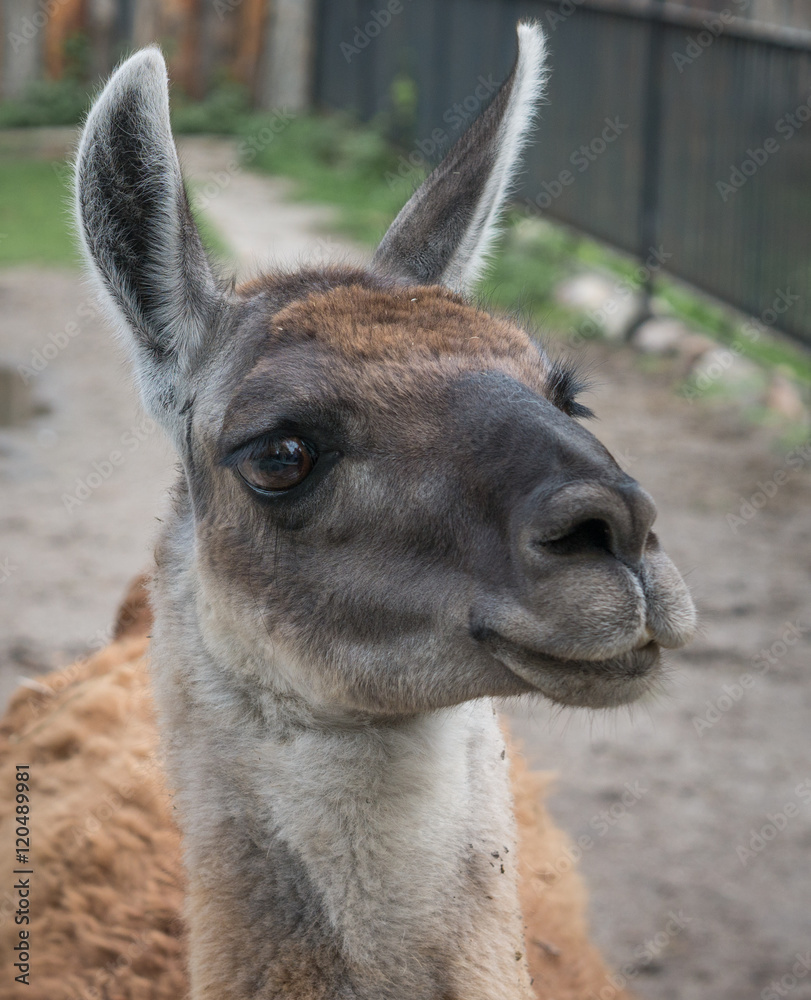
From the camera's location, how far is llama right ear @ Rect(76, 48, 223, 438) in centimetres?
236

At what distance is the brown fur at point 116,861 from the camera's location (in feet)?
9.11

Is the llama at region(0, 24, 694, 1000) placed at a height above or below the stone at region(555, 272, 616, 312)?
above

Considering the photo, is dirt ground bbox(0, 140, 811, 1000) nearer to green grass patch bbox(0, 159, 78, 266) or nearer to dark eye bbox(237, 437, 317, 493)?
dark eye bbox(237, 437, 317, 493)

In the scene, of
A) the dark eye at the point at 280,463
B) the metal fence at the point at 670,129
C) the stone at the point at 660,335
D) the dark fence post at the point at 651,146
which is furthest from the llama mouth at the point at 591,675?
the dark fence post at the point at 651,146

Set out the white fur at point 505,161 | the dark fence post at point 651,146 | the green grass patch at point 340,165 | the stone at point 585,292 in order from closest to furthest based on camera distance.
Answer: the white fur at point 505,161
the dark fence post at point 651,146
the stone at point 585,292
the green grass patch at point 340,165

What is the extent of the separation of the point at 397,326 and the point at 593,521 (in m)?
0.66

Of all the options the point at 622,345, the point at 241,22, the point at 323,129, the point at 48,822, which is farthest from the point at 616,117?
the point at 241,22

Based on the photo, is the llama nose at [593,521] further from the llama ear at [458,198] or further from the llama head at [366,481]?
the llama ear at [458,198]

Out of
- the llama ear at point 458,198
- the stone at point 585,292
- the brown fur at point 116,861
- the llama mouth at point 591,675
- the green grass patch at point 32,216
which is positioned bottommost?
the green grass patch at point 32,216

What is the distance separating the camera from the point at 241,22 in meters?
18.2

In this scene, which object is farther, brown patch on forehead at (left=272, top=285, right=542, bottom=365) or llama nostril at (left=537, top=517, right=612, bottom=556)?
brown patch on forehead at (left=272, top=285, right=542, bottom=365)

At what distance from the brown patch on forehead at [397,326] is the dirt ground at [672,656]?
23.5 inches

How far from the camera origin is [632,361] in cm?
975

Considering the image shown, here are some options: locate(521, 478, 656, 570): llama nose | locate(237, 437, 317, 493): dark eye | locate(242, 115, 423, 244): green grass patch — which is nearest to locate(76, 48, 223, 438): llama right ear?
locate(237, 437, 317, 493): dark eye
